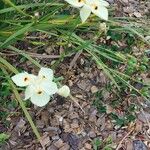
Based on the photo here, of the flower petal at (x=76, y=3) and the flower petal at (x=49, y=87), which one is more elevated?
the flower petal at (x=76, y=3)

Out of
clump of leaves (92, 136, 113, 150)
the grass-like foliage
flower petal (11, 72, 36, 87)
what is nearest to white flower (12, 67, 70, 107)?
flower petal (11, 72, 36, 87)

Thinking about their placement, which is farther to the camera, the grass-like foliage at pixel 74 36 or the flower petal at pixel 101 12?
the grass-like foliage at pixel 74 36

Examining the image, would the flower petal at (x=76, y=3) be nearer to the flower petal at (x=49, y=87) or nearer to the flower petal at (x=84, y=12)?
the flower petal at (x=84, y=12)

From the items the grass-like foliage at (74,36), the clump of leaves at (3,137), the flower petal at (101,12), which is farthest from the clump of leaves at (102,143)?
the flower petal at (101,12)

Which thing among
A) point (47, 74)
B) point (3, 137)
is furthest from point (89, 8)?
point (3, 137)

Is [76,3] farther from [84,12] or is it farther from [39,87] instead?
[39,87]

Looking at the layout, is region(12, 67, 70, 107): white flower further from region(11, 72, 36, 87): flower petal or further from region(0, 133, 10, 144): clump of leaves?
region(0, 133, 10, 144): clump of leaves

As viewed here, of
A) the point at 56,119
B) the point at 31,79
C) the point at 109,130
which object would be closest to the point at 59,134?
the point at 56,119

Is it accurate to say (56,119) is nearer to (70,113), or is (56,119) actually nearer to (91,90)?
(70,113)
